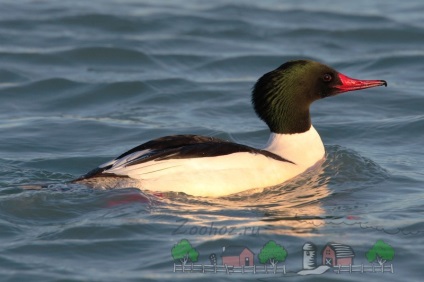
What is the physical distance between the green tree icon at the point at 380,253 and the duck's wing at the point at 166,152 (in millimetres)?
1761

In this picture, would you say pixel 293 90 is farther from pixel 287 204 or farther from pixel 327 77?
pixel 287 204

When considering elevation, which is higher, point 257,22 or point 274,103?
point 257,22

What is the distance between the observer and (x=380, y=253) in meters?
7.58

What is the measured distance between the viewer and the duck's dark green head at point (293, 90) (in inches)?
375

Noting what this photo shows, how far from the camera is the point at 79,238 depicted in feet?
25.3

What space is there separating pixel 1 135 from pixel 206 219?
13.2 feet

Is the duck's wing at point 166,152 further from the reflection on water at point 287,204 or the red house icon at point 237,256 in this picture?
the red house icon at point 237,256

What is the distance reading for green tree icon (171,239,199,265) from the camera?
7367mm

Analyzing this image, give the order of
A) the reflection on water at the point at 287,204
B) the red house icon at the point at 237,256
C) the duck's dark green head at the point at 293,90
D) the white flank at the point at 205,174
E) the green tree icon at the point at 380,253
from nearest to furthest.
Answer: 1. the red house icon at the point at 237,256
2. the green tree icon at the point at 380,253
3. the reflection on water at the point at 287,204
4. the white flank at the point at 205,174
5. the duck's dark green head at the point at 293,90

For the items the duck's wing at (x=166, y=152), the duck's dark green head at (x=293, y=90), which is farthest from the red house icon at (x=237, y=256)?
the duck's dark green head at (x=293, y=90)

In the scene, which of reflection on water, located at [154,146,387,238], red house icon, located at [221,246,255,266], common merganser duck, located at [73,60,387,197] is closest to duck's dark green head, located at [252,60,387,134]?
common merganser duck, located at [73,60,387,197]

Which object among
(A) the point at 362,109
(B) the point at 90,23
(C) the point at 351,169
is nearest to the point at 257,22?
(B) the point at 90,23

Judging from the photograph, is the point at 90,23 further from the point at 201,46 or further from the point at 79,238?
the point at 79,238

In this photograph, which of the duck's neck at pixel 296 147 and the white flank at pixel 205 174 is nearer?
the white flank at pixel 205 174
